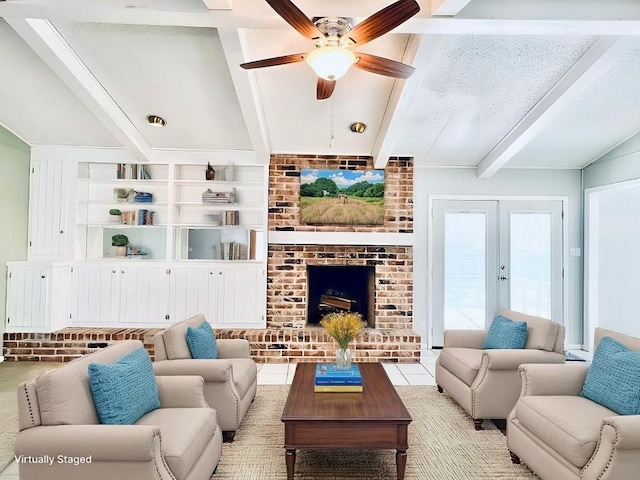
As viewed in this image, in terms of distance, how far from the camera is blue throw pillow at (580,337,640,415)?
7.67ft

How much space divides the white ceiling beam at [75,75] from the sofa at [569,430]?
4287mm

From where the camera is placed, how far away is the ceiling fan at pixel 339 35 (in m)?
2.14

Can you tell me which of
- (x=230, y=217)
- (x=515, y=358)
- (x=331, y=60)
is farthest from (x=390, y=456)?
(x=230, y=217)

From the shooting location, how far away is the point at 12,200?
4973 millimetres

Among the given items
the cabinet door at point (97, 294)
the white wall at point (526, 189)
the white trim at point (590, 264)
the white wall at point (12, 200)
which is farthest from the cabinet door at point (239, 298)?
the white trim at point (590, 264)

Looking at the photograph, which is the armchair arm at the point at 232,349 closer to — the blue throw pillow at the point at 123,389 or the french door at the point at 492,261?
the blue throw pillow at the point at 123,389

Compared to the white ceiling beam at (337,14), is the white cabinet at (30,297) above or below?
below

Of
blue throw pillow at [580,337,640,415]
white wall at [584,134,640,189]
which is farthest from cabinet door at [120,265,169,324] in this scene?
white wall at [584,134,640,189]

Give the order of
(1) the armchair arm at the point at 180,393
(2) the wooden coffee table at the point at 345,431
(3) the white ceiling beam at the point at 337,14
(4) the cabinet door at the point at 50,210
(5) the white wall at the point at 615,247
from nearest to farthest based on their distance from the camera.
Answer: (2) the wooden coffee table at the point at 345,431
(1) the armchair arm at the point at 180,393
(3) the white ceiling beam at the point at 337,14
(5) the white wall at the point at 615,247
(4) the cabinet door at the point at 50,210

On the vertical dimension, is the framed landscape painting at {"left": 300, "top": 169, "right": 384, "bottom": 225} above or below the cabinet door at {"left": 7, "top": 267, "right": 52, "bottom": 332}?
above

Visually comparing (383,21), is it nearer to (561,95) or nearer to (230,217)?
(561,95)

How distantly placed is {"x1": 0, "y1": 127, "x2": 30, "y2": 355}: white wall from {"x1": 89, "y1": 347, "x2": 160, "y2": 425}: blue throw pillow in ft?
11.7

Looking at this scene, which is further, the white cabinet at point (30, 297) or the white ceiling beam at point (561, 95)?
the white cabinet at point (30, 297)

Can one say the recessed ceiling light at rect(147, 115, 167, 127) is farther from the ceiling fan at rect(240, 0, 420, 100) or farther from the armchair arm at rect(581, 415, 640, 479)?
the armchair arm at rect(581, 415, 640, 479)
